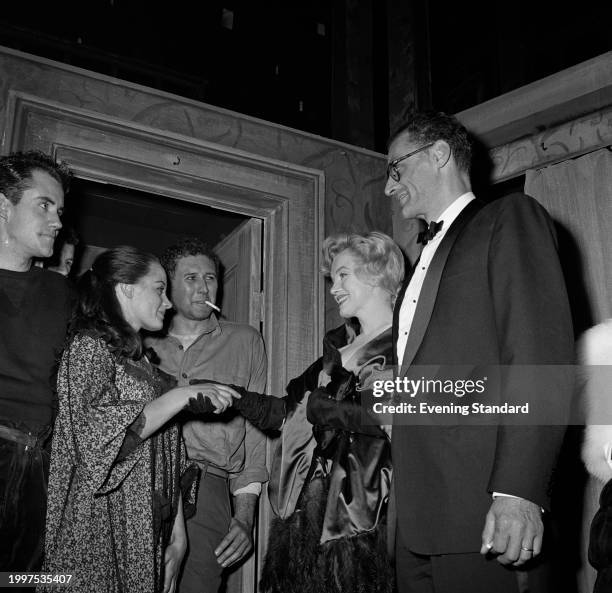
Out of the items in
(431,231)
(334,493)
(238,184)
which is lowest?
(334,493)

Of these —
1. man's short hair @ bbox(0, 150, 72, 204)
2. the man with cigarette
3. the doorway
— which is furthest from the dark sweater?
the doorway

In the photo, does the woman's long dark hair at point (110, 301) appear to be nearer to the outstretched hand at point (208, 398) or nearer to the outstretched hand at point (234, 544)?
the outstretched hand at point (208, 398)

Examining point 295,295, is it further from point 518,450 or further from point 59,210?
point 518,450

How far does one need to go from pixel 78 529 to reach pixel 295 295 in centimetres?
158

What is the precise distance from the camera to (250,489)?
2.82m

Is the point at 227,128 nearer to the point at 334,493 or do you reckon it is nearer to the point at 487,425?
the point at 334,493

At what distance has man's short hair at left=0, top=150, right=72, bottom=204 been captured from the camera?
2.31 metres

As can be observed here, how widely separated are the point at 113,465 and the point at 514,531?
1.16 metres

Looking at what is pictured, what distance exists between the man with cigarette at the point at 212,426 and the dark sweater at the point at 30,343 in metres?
0.60

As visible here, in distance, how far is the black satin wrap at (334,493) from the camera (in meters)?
2.11

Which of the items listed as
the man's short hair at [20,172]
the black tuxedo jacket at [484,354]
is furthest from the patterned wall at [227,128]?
the black tuxedo jacket at [484,354]

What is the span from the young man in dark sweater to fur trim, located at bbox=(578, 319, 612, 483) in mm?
1489

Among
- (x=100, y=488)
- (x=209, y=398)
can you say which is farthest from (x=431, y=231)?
(x=100, y=488)

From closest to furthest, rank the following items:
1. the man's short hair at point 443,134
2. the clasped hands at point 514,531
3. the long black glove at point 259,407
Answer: the clasped hands at point 514,531 → the man's short hair at point 443,134 → the long black glove at point 259,407
